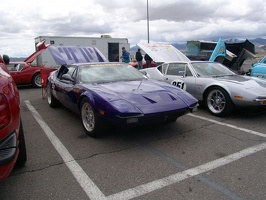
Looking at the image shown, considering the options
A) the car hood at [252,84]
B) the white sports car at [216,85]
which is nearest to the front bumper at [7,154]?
the white sports car at [216,85]

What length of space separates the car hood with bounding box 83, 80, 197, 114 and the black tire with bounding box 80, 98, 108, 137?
0.35 meters

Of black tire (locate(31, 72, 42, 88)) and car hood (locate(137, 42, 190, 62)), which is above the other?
car hood (locate(137, 42, 190, 62))

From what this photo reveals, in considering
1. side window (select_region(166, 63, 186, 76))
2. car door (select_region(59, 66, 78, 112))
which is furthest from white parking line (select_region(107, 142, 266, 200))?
side window (select_region(166, 63, 186, 76))

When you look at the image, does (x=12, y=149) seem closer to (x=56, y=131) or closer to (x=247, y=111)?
(x=56, y=131)

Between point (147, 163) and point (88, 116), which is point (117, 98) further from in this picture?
point (147, 163)

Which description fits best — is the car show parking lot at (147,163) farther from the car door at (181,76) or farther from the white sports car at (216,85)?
the car door at (181,76)

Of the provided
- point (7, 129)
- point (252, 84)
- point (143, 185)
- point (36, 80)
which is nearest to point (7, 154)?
point (7, 129)

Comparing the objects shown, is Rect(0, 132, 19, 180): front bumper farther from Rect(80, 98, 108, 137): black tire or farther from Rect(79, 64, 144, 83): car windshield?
Rect(79, 64, 144, 83): car windshield

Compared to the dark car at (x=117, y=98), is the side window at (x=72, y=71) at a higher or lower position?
higher

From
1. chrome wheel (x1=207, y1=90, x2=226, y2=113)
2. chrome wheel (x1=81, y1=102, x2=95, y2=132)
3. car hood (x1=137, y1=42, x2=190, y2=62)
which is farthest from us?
car hood (x1=137, y1=42, x2=190, y2=62)

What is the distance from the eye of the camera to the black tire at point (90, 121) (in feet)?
11.9

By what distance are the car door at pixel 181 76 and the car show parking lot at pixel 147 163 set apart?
50.7 inches

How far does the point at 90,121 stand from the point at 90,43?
13750 millimetres

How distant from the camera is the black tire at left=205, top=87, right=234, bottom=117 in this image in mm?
4737
